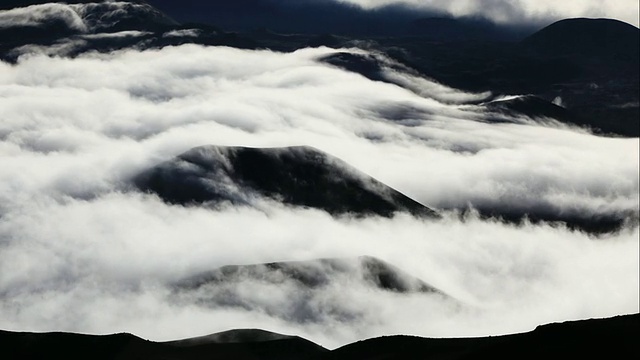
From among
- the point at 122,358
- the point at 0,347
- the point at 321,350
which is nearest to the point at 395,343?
the point at 321,350

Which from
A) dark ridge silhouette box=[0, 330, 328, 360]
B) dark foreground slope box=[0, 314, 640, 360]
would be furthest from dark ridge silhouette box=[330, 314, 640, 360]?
dark ridge silhouette box=[0, 330, 328, 360]

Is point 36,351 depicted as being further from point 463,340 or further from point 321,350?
point 463,340

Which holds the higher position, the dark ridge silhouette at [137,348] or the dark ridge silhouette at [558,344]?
the dark ridge silhouette at [558,344]

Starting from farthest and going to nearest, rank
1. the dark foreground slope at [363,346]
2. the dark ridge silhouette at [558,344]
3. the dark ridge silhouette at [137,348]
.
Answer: the dark ridge silhouette at [137,348] → the dark foreground slope at [363,346] → the dark ridge silhouette at [558,344]

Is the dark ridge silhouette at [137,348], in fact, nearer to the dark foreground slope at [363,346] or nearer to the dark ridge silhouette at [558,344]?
the dark foreground slope at [363,346]

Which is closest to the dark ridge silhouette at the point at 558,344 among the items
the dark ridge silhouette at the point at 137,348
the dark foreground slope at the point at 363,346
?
the dark foreground slope at the point at 363,346

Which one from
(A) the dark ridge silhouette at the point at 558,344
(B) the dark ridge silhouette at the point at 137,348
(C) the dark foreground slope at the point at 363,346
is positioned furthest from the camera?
(B) the dark ridge silhouette at the point at 137,348

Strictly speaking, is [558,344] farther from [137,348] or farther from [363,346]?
[137,348]

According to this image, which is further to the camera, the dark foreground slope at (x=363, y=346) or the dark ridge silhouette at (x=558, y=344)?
the dark foreground slope at (x=363, y=346)

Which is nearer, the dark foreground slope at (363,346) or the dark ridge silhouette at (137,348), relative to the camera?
the dark foreground slope at (363,346)
